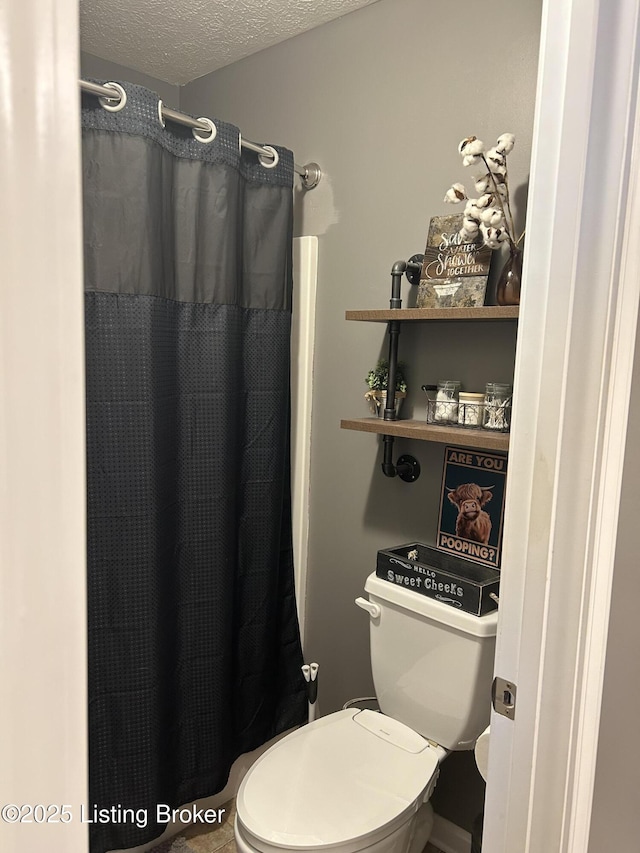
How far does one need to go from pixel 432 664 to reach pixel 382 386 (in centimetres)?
78

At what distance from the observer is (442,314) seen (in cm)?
157

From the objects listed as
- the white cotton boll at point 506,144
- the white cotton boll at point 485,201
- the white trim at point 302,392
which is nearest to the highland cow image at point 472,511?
the white trim at point 302,392

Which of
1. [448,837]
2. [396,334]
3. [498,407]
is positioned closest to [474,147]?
[396,334]

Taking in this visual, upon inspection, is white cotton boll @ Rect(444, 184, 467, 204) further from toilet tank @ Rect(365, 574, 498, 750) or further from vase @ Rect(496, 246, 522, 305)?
toilet tank @ Rect(365, 574, 498, 750)

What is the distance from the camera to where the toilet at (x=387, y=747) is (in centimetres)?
134

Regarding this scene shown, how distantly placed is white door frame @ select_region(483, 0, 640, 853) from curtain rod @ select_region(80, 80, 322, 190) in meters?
1.12

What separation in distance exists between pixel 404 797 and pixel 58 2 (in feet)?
5.17

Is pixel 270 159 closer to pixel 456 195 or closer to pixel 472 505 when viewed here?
pixel 456 195

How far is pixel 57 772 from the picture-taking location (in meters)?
0.31

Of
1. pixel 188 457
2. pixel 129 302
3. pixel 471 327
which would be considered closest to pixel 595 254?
pixel 471 327

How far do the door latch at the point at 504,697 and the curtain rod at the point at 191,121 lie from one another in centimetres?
149

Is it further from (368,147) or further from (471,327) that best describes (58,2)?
(368,147)

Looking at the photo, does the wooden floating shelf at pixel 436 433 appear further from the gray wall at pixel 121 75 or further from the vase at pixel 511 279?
the gray wall at pixel 121 75

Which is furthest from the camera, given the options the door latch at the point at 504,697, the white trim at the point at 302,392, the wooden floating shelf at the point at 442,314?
the white trim at the point at 302,392
